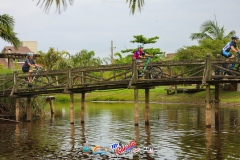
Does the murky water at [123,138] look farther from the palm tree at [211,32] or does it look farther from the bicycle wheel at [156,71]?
the palm tree at [211,32]

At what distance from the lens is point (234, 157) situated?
17.0 m

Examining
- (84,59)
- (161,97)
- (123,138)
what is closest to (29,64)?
(123,138)

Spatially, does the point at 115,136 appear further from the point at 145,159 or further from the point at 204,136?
the point at 145,159

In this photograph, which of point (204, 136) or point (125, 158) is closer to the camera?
point (125, 158)

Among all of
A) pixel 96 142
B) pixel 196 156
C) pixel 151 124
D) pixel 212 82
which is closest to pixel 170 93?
pixel 151 124

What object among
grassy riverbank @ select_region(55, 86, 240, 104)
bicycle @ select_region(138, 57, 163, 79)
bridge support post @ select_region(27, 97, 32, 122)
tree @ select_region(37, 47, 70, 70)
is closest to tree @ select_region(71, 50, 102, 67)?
tree @ select_region(37, 47, 70, 70)

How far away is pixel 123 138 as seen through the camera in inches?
897

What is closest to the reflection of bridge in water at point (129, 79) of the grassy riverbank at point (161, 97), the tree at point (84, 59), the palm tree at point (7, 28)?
the palm tree at point (7, 28)

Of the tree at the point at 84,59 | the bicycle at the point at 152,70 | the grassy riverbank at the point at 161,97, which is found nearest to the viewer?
the bicycle at the point at 152,70

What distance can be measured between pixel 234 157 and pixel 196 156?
1360 millimetres

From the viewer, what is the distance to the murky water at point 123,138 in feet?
58.6

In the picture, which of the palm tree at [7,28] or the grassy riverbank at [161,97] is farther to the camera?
the grassy riverbank at [161,97]

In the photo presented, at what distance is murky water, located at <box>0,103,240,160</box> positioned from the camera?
58.6ft

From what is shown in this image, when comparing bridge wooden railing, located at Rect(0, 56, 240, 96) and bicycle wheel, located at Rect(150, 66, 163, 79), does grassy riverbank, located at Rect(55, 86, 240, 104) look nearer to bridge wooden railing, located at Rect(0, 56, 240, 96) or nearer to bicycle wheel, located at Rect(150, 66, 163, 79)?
bridge wooden railing, located at Rect(0, 56, 240, 96)
